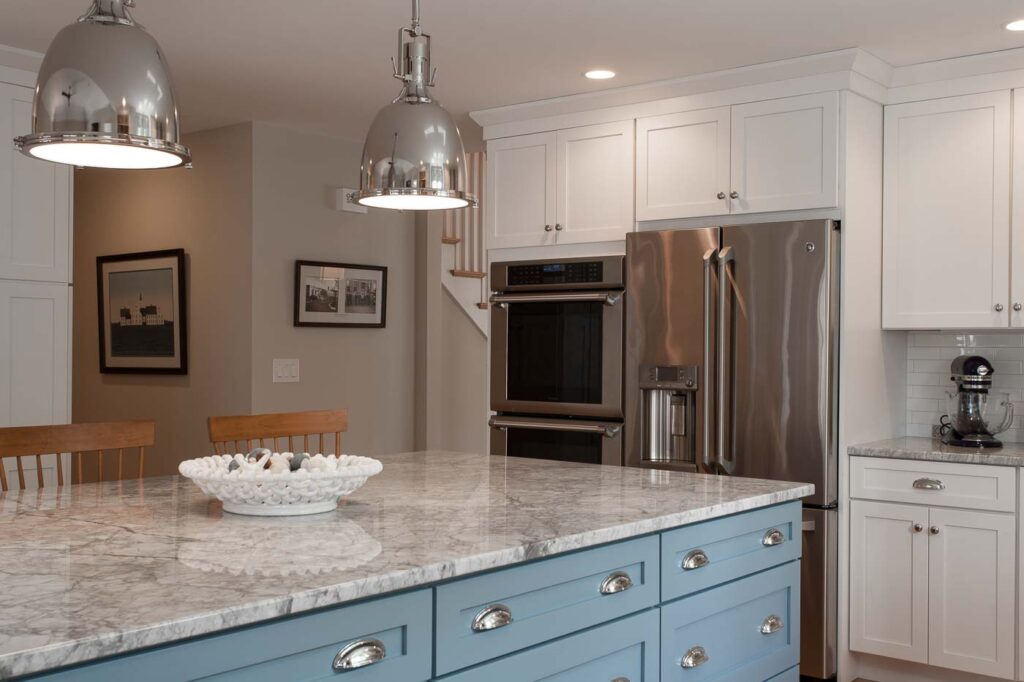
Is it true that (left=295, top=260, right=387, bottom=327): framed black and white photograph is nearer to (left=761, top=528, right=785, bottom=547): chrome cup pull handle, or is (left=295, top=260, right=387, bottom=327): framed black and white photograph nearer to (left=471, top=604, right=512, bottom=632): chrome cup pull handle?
(left=761, top=528, right=785, bottom=547): chrome cup pull handle

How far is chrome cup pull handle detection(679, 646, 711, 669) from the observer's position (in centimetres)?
233

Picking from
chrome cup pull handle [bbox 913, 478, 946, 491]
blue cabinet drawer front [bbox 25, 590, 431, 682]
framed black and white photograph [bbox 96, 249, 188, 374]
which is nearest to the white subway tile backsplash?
chrome cup pull handle [bbox 913, 478, 946, 491]

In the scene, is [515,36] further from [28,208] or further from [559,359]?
[28,208]

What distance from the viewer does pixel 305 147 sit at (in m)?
5.30

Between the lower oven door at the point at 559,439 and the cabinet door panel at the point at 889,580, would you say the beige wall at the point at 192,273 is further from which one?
the cabinet door panel at the point at 889,580

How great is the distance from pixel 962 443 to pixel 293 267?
128 inches

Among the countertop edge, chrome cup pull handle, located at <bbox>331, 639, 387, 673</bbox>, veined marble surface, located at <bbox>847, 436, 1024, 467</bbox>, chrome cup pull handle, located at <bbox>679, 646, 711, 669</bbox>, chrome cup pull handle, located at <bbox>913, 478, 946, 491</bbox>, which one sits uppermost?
A: the countertop edge

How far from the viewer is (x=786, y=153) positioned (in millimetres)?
3961

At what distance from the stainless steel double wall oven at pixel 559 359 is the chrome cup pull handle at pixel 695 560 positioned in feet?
6.48

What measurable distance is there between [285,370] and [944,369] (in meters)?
3.10

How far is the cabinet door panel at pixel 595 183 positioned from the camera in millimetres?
4434

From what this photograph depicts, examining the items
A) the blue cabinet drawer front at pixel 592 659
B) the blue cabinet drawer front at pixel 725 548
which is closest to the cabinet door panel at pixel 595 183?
the blue cabinet drawer front at pixel 725 548

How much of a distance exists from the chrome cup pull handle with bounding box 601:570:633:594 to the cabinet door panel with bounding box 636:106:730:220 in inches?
92.0

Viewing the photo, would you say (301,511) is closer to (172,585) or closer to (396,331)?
(172,585)
